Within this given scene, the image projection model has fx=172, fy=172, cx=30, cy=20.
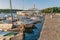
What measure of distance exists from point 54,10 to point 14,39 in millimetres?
79541

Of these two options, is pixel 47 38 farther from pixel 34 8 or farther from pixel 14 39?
pixel 34 8

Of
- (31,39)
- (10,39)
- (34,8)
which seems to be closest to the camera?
(10,39)

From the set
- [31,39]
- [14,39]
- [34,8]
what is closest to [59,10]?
[34,8]

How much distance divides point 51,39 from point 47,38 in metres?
0.34

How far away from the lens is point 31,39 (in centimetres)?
1862

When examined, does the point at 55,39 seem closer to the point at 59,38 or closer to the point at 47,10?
the point at 59,38

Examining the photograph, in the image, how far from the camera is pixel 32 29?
24.2 metres

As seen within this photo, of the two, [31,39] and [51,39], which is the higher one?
[51,39]

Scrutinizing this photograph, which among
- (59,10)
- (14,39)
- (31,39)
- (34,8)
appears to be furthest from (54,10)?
(14,39)

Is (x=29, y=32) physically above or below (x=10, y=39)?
below

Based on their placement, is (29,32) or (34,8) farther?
(34,8)

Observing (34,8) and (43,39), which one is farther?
(34,8)

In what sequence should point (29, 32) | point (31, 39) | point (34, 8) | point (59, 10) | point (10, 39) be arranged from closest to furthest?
1. point (10, 39)
2. point (31, 39)
3. point (29, 32)
4. point (34, 8)
5. point (59, 10)

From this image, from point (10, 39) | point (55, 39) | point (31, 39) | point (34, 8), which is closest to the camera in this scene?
point (55, 39)
